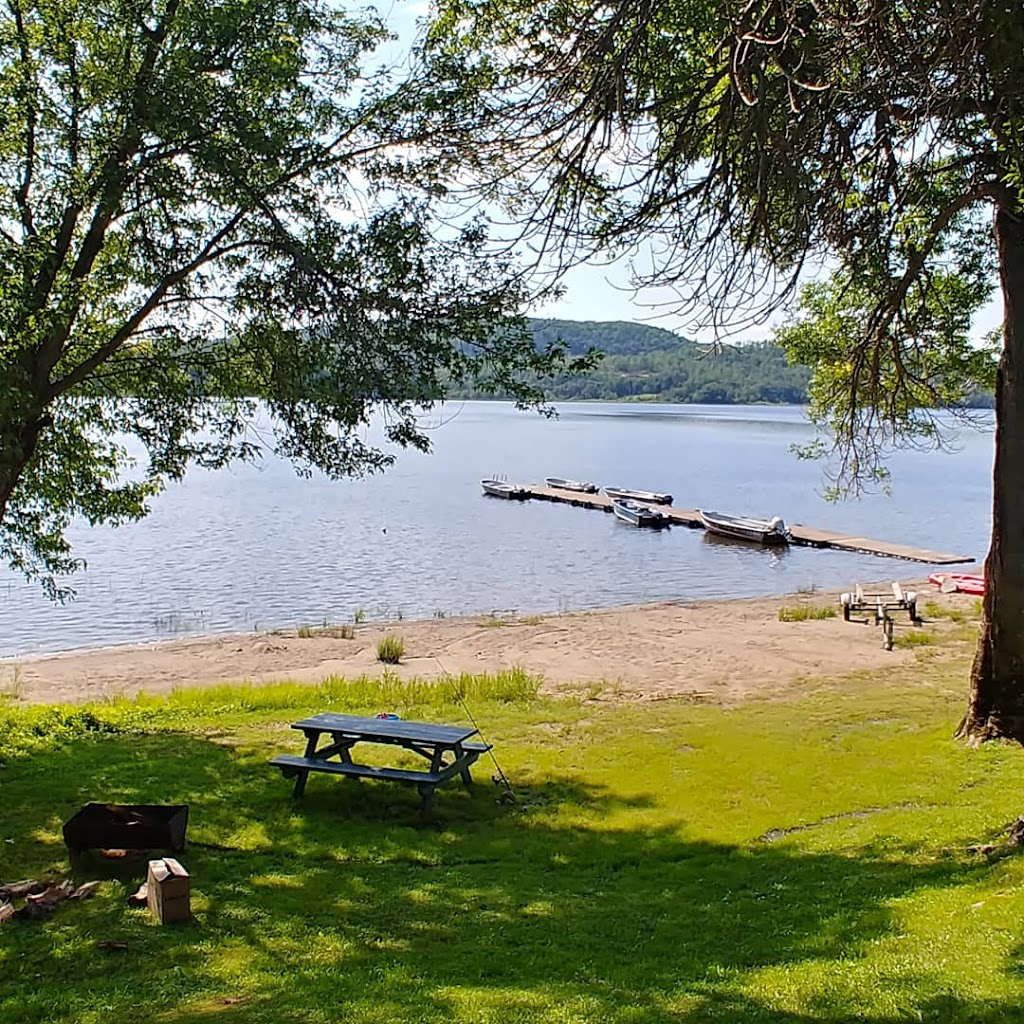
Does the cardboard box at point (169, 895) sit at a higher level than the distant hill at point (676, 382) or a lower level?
lower

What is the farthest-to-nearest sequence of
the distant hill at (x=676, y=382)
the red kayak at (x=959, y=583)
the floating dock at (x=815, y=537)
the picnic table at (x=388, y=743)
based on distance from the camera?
the distant hill at (x=676, y=382)
the floating dock at (x=815, y=537)
the red kayak at (x=959, y=583)
the picnic table at (x=388, y=743)

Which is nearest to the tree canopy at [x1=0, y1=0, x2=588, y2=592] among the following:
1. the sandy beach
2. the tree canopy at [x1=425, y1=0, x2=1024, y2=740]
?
the tree canopy at [x1=425, y1=0, x2=1024, y2=740]

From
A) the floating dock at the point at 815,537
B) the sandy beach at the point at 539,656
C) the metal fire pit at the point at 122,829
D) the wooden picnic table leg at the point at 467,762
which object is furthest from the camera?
the floating dock at the point at 815,537

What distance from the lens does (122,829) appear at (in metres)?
6.54

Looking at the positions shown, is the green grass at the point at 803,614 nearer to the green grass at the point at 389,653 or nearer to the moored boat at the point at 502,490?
the green grass at the point at 389,653

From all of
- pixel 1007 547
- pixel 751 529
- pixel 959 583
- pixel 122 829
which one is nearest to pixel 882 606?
pixel 959 583

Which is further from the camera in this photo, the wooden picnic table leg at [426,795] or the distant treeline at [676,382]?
the distant treeline at [676,382]

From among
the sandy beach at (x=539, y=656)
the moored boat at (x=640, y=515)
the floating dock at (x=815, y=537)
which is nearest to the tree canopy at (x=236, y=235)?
the sandy beach at (x=539, y=656)

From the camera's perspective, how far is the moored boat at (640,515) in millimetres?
48406

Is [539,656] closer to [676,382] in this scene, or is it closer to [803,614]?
[803,614]

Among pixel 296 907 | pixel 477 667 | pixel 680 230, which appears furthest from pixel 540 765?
pixel 477 667

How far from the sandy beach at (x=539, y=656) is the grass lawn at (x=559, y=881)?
481cm

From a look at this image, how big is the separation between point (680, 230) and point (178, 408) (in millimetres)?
6440

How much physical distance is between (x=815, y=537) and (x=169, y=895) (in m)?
41.7
